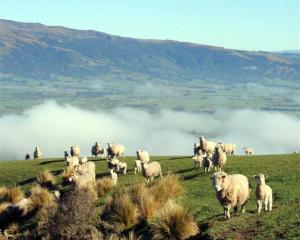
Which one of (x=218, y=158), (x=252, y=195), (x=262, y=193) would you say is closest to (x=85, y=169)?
(x=218, y=158)

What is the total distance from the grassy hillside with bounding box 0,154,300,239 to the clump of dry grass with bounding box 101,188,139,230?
260cm

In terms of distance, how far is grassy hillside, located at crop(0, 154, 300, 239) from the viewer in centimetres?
1930

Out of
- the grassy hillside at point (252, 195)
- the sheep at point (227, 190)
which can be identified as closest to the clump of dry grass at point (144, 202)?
the grassy hillside at point (252, 195)

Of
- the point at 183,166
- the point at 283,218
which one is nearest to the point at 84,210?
the point at 283,218

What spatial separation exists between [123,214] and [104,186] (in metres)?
8.44

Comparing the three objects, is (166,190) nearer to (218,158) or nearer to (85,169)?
(218,158)

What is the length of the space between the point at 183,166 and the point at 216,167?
13.9ft

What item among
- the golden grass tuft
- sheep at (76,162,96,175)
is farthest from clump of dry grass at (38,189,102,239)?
sheep at (76,162,96,175)

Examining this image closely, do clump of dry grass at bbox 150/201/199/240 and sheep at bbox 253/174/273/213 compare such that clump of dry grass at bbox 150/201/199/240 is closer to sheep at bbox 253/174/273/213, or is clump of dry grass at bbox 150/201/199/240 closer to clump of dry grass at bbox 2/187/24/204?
sheep at bbox 253/174/273/213

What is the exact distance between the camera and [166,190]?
86.3 feet

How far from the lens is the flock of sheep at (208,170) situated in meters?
21.1

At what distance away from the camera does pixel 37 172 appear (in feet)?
134

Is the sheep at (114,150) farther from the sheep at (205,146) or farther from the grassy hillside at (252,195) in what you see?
the sheep at (205,146)

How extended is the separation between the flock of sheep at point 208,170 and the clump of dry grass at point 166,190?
2.42m
